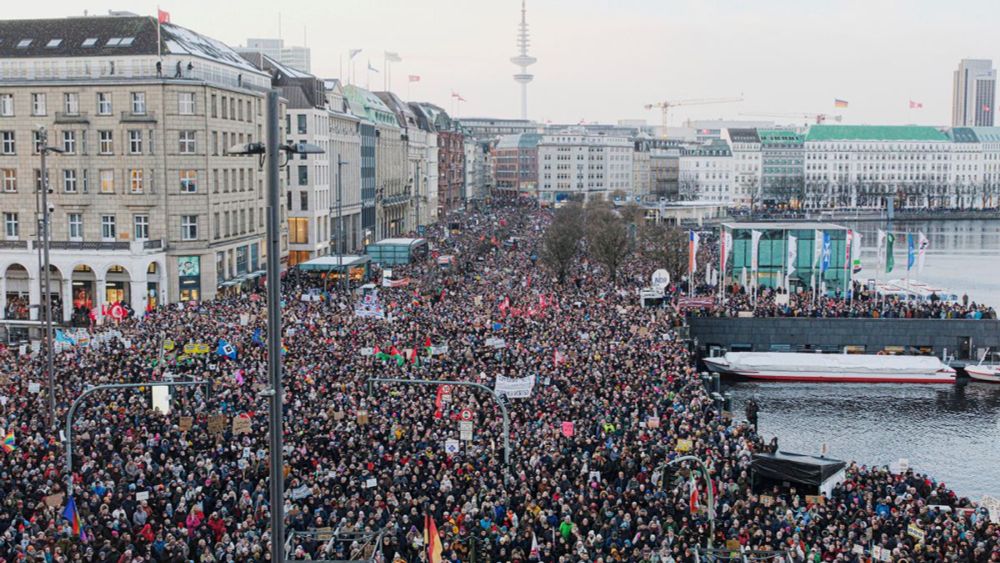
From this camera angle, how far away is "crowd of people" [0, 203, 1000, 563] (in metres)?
24.2

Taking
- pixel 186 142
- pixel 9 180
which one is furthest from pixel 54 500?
pixel 9 180

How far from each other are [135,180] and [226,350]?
29.8m

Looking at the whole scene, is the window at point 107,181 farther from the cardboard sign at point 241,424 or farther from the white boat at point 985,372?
the white boat at point 985,372

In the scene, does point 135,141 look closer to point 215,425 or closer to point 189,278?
point 189,278

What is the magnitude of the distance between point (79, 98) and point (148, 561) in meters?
49.0

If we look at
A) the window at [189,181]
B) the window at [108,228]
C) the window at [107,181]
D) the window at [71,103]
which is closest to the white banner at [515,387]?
the window at [189,181]

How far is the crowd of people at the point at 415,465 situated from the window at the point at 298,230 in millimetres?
46048

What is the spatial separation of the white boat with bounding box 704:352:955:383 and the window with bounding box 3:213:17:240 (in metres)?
40.6

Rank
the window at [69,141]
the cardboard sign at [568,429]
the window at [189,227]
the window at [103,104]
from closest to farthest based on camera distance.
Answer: the cardboard sign at [568,429] → the window at [103,104] → the window at [69,141] → the window at [189,227]

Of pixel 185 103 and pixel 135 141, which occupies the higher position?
pixel 185 103

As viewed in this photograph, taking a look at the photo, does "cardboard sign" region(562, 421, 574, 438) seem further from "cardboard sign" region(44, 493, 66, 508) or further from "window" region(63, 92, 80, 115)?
"window" region(63, 92, 80, 115)

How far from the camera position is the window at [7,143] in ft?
218

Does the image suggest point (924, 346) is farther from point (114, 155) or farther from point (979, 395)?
point (114, 155)

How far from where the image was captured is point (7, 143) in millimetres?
66625
